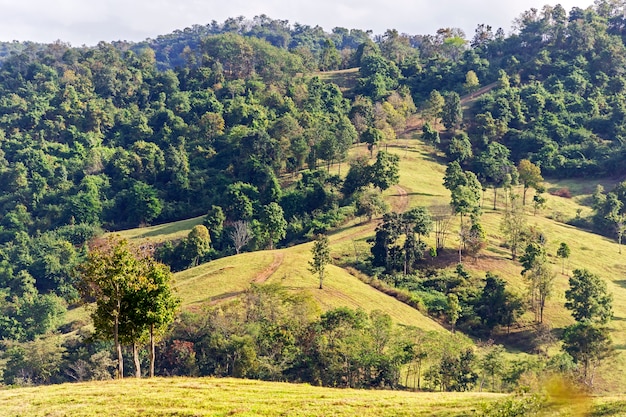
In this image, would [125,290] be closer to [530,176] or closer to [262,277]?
[262,277]

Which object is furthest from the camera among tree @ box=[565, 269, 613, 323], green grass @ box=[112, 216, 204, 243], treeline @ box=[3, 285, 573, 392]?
green grass @ box=[112, 216, 204, 243]

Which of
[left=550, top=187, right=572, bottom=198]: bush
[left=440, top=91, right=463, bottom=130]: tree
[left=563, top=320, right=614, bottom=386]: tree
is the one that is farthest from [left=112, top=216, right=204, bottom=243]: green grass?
[left=550, top=187, right=572, bottom=198]: bush

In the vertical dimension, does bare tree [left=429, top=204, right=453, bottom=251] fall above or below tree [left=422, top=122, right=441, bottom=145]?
below

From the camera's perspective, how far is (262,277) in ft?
208

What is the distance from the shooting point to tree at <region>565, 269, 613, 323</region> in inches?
2376

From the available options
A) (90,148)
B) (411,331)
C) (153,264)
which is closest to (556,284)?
(411,331)

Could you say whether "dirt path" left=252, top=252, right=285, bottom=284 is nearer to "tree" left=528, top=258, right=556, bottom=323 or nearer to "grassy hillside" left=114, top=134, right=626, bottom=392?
"grassy hillside" left=114, top=134, right=626, bottom=392

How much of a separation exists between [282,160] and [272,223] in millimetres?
29481

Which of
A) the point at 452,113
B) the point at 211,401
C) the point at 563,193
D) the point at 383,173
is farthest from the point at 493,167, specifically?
the point at 211,401

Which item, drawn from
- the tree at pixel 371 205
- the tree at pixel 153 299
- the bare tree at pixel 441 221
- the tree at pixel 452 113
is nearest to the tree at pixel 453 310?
the bare tree at pixel 441 221

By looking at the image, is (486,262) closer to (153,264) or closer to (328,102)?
(153,264)

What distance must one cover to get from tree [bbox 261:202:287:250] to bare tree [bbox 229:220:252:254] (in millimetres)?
2551

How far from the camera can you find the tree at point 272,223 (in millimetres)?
81188

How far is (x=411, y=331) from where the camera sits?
48.1m
